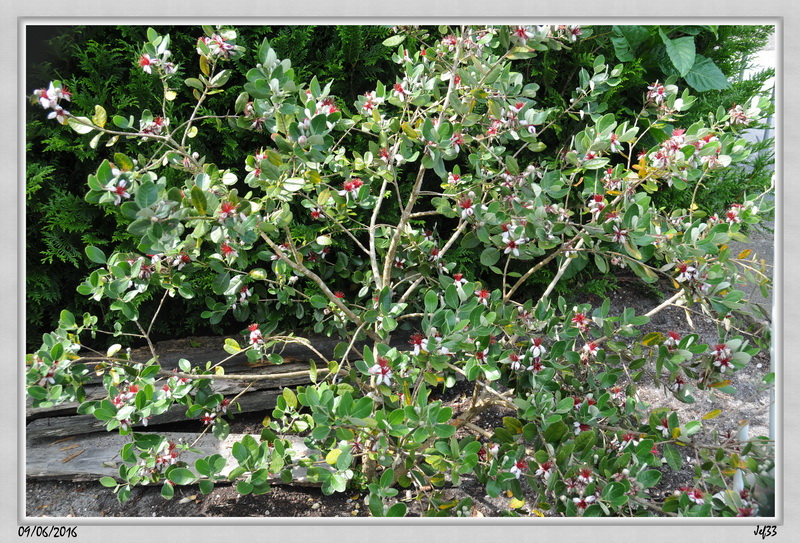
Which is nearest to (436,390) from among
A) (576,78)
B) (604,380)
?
(604,380)

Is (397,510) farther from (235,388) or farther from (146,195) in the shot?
(235,388)

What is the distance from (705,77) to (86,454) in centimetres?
268

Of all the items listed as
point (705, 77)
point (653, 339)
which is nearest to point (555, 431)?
point (653, 339)

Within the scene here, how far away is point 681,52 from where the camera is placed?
6.34ft

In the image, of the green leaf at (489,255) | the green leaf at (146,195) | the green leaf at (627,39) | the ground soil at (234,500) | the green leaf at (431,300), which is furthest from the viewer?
the green leaf at (627,39)

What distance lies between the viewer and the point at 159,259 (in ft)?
4.13

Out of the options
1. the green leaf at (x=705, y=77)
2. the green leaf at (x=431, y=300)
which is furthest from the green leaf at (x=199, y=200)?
the green leaf at (x=705, y=77)

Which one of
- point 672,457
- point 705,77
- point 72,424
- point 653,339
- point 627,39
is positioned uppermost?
point 627,39

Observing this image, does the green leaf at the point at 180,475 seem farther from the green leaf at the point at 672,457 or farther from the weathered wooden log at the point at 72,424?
the green leaf at the point at 672,457

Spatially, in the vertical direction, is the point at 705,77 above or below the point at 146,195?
above

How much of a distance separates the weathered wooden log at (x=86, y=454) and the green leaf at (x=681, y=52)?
1.90 m

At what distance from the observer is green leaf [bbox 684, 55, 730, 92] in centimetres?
206

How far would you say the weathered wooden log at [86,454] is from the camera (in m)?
1.74

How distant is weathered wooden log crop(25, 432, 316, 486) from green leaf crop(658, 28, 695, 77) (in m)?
1.90
